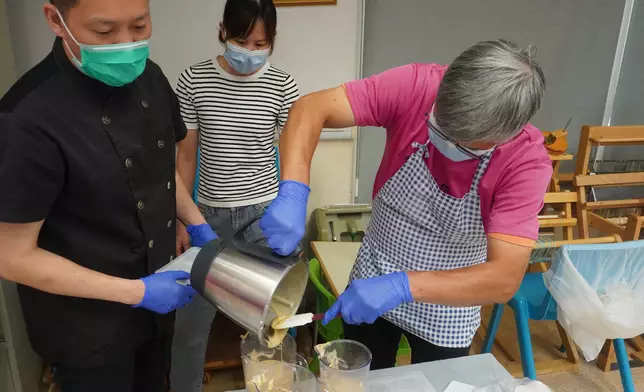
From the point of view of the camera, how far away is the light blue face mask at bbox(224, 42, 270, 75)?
5.01 ft

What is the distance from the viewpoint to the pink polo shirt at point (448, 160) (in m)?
0.95

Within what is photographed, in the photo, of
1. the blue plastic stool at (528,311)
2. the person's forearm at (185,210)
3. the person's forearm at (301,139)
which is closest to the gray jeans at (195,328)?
the person's forearm at (185,210)

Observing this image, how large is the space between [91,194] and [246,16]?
0.81m

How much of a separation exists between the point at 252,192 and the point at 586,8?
1.82 meters

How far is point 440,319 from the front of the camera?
1.16 m

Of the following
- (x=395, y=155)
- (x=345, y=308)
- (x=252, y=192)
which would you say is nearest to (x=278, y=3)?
(x=252, y=192)

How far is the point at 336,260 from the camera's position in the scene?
182 cm

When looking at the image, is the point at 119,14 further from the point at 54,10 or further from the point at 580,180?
the point at 580,180

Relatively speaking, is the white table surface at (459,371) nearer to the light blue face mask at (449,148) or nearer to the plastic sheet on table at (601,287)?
the light blue face mask at (449,148)

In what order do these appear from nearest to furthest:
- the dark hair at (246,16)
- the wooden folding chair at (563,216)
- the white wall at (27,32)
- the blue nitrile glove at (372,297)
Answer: the blue nitrile glove at (372,297), the dark hair at (246,16), the white wall at (27,32), the wooden folding chair at (563,216)

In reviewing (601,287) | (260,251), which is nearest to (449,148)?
(260,251)

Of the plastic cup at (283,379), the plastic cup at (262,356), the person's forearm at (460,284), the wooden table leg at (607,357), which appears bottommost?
the wooden table leg at (607,357)

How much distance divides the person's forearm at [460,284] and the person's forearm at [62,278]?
544 millimetres

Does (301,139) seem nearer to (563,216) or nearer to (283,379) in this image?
(283,379)
